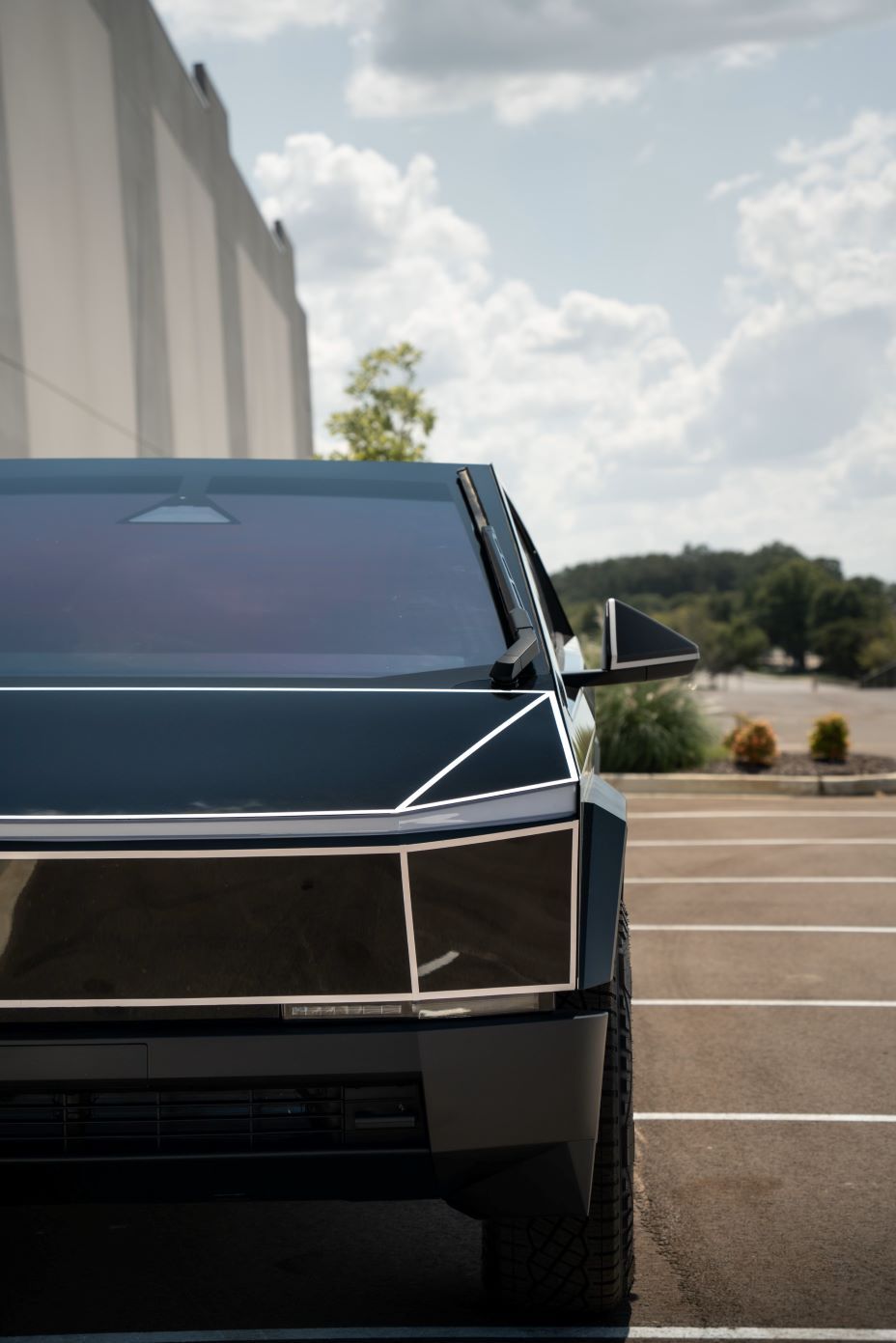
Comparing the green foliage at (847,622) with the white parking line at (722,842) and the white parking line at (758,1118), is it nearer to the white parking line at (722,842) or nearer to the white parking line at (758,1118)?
the white parking line at (722,842)

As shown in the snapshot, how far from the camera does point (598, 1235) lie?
2.92 meters

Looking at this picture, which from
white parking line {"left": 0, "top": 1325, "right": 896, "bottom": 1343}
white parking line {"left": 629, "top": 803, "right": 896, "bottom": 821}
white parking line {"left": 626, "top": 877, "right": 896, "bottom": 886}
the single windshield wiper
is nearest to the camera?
the single windshield wiper

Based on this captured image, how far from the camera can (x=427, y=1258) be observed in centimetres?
352

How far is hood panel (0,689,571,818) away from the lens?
248 cm

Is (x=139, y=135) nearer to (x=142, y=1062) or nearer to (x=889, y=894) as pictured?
(x=889, y=894)

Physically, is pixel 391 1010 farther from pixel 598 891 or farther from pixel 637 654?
pixel 637 654

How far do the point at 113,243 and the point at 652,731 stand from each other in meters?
10.4

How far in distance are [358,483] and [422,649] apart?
2.76 feet

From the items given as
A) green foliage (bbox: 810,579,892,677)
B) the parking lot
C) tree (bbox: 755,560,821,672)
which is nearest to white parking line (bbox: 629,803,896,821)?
the parking lot

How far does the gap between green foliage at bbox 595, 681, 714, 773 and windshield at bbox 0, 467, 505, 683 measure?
13427 mm

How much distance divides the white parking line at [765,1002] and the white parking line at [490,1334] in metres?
3.22

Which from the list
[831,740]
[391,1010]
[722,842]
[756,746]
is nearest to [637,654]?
[391,1010]

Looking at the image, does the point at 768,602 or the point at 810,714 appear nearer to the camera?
the point at 810,714

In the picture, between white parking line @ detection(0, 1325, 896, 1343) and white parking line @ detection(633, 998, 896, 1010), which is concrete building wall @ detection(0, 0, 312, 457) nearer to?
white parking line @ detection(633, 998, 896, 1010)
